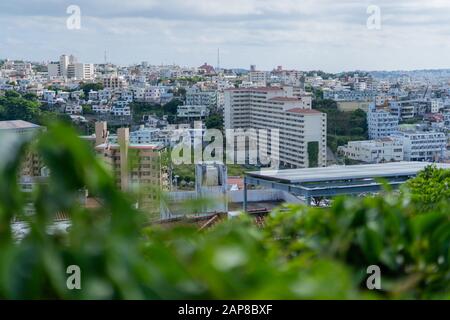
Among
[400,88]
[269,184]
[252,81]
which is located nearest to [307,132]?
[269,184]

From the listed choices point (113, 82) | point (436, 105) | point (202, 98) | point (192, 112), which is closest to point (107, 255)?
point (192, 112)

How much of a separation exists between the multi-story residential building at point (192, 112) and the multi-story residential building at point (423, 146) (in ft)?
A: 16.1

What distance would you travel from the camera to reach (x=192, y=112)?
18.0 meters

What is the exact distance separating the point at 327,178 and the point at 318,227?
306 inches

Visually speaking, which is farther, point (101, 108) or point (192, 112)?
point (192, 112)

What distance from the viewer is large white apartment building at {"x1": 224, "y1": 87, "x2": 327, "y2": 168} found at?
1490 centimetres

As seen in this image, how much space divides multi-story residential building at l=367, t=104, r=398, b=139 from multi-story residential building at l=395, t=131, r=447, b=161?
1.11 m

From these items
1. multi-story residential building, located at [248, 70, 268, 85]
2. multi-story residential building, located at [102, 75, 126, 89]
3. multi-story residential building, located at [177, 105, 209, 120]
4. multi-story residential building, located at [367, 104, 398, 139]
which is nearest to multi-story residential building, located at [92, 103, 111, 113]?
multi-story residential building, located at [177, 105, 209, 120]

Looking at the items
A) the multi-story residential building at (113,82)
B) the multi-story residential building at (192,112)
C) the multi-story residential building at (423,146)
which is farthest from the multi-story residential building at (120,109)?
the multi-story residential building at (423,146)

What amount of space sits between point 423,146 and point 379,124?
3190mm

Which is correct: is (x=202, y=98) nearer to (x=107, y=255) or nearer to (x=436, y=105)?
(x=436, y=105)

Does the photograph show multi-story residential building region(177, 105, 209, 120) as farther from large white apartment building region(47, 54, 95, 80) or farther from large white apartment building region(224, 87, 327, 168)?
large white apartment building region(47, 54, 95, 80)

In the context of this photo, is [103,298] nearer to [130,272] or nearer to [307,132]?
[130,272]

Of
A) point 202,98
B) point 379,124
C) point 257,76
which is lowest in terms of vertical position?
point 379,124
